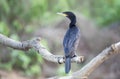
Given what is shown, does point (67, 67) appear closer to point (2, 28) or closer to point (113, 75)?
point (2, 28)

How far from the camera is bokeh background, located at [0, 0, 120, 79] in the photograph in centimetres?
875

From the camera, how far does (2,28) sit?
8.22 meters

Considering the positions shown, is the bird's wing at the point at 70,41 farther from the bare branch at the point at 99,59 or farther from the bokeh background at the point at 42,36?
the bokeh background at the point at 42,36

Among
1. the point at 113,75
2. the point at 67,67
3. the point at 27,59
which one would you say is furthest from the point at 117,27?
the point at 67,67

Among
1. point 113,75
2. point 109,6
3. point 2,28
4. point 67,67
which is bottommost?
point 67,67

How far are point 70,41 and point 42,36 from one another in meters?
4.85

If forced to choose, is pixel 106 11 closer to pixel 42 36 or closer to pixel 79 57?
pixel 42 36

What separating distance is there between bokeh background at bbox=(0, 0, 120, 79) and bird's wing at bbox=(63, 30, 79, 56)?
12.5 ft

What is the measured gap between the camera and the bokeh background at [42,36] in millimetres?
8750

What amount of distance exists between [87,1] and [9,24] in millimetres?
3376

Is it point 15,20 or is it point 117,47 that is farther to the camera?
point 15,20

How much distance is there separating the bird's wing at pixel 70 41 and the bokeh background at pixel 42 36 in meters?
3.81

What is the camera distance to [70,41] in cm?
439

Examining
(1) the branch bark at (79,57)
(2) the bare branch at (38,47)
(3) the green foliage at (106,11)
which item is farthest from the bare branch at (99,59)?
(3) the green foliage at (106,11)
